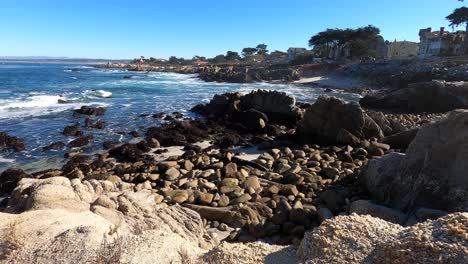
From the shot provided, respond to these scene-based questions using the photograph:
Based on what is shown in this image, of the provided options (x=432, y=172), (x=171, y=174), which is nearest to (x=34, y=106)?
(x=171, y=174)

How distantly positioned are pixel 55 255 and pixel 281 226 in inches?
173

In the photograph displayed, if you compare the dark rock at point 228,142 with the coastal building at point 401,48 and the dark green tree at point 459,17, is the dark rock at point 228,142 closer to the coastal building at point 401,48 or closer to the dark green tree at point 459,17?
the dark green tree at point 459,17

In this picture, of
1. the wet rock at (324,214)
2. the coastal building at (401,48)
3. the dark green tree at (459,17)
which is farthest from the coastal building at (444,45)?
the wet rock at (324,214)

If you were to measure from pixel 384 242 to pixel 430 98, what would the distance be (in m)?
21.1

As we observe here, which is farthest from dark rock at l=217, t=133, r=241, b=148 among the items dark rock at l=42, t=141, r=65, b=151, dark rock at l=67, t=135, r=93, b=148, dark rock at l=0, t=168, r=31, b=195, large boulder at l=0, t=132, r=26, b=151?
large boulder at l=0, t=132, r=26, b=151

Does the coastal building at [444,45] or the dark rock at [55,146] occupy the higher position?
the coastal building at [444,45]

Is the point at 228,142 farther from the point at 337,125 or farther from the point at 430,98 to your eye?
the point at 430,98

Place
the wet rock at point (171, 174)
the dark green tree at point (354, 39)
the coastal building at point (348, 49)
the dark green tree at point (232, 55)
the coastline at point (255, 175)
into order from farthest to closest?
the dark green tree at point (232, 55), the coastal building at point (348, 49), the dark green tree at point (354, 39), the wet rock at point (171, 174), the coastline at point (255, 175)

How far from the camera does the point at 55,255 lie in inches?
131

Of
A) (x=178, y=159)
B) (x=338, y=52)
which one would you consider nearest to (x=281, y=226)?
(x=178, y=159)

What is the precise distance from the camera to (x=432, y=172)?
632cm

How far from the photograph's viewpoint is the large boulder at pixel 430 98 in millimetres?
20328

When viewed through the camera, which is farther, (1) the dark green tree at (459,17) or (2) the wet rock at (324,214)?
(1) the dark green tree at (459,17)

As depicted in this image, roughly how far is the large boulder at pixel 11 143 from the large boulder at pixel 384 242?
13113 mm
